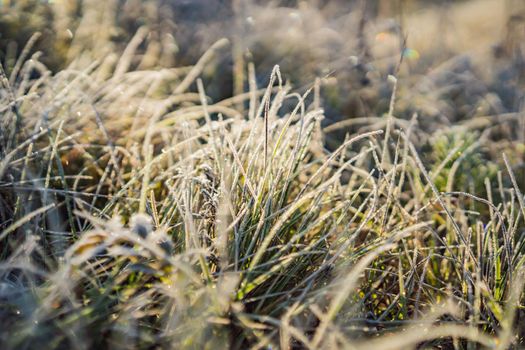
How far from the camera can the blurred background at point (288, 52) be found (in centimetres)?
239

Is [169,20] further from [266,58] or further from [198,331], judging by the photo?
[198,331]

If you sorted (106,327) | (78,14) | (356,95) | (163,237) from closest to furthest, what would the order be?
(106,327)
(163,237)
(356,95)
(78,14)

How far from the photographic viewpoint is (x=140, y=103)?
201 cm

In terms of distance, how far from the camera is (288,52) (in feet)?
9.86

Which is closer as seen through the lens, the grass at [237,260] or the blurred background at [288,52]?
the grass at [237,260]

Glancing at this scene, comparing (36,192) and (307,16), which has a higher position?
(307,16)

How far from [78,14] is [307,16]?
144 centimetres

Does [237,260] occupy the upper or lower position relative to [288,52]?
lower

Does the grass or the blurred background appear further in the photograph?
the blurred background

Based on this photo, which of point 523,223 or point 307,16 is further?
point 307,16

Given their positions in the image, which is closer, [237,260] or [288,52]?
[237,260]

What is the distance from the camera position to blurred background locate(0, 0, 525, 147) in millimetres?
2387

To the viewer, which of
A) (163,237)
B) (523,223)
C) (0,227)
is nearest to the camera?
(163,237)

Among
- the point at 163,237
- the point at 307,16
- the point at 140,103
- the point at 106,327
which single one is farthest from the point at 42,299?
the point at 307,16
